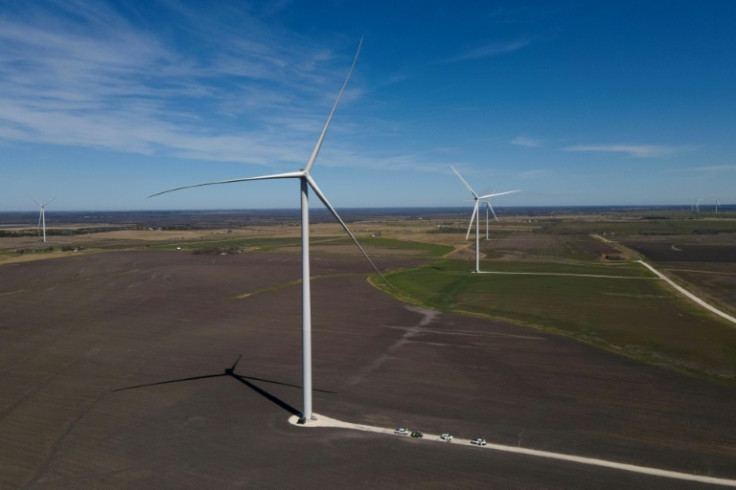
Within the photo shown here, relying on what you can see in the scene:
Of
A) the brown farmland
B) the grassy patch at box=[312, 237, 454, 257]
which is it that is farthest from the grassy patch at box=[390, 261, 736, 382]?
the grassy patch at box=[312, 237, 454, 257]

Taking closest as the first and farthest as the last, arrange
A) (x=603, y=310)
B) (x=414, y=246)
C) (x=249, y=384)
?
(x=249, y=384) < (x=603, y=310) < (x=414, y=246)

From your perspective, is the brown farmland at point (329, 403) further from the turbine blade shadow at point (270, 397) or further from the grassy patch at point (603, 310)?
the grassy patch at point (603, 310)

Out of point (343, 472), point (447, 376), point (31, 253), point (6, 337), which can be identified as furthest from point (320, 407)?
point (31, 253)

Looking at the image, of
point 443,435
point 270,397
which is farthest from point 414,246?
point 443,435

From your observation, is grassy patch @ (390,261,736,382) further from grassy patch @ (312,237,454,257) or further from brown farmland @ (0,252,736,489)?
grassy patch @ (312,237,454,257)

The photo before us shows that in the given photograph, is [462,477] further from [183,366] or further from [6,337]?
[6,337]

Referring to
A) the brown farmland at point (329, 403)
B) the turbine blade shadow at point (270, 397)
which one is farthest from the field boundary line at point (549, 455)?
the turbine blade shadow at point (270, 397)

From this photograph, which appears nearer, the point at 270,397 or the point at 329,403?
the point at 329,403

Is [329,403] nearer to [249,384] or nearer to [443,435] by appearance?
[249,384]
